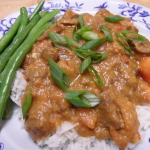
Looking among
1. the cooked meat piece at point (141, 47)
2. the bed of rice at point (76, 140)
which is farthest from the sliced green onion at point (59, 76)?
the cooked meat piece at point (141, 47)

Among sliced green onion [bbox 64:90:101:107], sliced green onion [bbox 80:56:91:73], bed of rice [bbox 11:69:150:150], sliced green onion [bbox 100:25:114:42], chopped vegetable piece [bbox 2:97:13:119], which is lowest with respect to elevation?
bed of rice [bbox 11:69:150:150]

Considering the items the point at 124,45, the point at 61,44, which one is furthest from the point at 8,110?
the point at 124,45

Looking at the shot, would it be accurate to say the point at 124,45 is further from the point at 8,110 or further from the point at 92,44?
the point at 8,110

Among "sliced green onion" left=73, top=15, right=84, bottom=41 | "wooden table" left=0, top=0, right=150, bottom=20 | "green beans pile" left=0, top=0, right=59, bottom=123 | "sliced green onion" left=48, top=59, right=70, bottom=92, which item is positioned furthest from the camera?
"wooden table" left=0, top=0, right=150, bottom=20

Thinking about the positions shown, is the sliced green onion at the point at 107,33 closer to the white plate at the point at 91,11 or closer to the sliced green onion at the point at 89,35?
the sliced green onion at the point at 89,35

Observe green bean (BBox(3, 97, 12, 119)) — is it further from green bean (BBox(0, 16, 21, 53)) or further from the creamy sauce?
green bean (BBox(0, 16, 21, 53))

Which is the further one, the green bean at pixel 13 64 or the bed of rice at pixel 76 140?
the green bean at pixel 13 64

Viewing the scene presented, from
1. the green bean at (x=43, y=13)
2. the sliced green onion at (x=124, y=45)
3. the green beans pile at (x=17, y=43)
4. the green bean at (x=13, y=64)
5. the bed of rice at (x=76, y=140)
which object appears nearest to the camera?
the bed of rice at (x=76, y=140)

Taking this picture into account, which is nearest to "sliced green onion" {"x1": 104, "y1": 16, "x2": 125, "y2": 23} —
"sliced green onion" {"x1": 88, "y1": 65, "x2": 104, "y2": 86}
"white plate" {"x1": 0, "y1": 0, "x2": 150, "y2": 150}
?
"white plate" {"x1": 0, "y1": 0, "x2": 150, "y2": 150}
